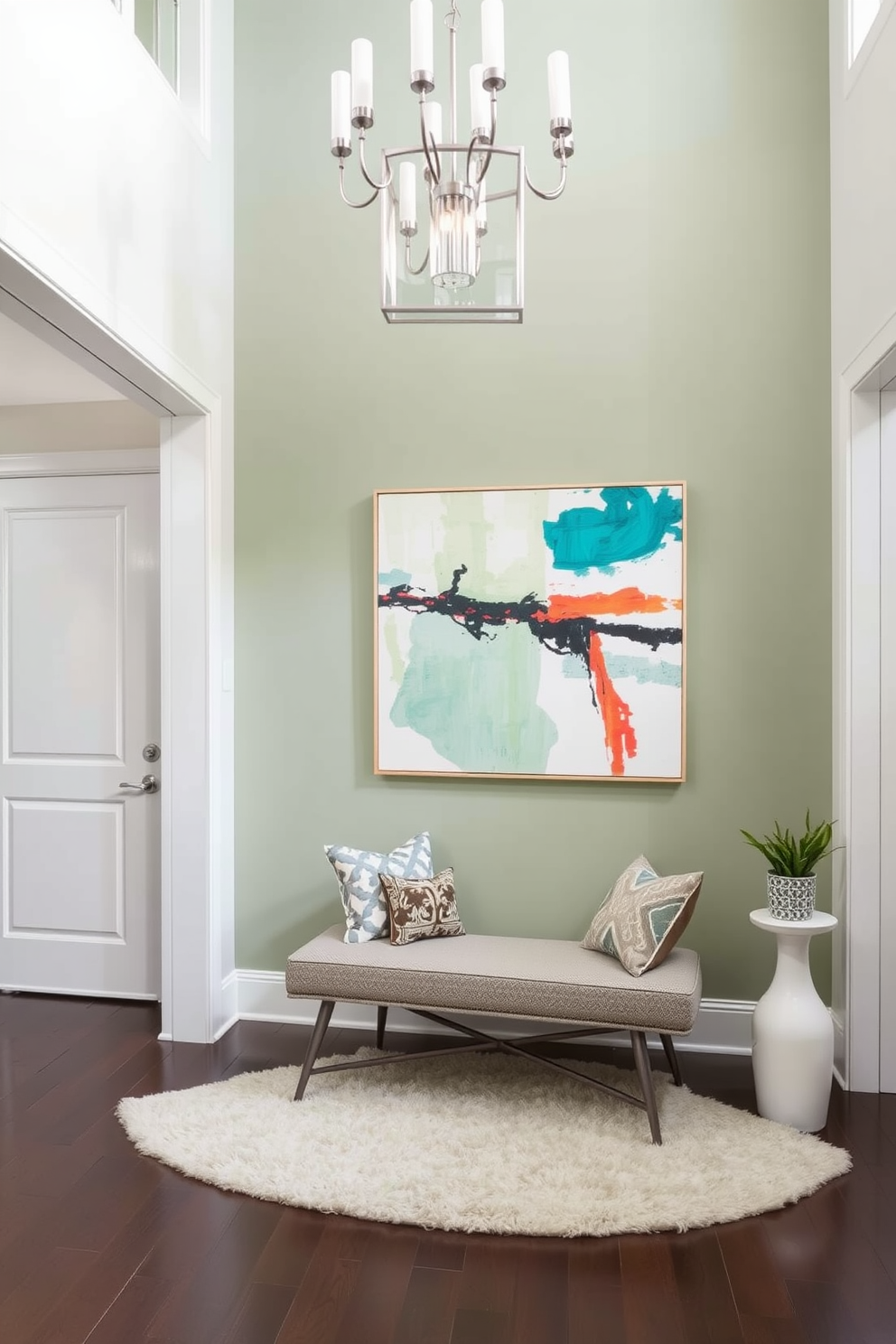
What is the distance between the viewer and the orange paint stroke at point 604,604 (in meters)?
3.28

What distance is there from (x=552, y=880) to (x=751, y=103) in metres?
2.82

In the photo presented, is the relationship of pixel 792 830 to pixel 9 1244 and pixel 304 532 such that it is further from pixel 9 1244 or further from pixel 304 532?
pixel 9 1244

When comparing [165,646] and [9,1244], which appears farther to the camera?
[165,646]

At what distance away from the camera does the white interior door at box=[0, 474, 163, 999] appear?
3.75m

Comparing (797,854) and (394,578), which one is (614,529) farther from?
(797,854)

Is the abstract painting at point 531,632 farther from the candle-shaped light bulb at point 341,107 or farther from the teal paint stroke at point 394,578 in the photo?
the candle-shaped light bulb at point 341,107

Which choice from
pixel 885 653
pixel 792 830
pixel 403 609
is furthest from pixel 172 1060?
pixel 885 653

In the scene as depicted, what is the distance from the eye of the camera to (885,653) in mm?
3004

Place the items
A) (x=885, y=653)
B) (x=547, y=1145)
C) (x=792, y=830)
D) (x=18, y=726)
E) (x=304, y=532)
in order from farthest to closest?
(x=18, y=726) < (x=304, y=532) < (x=792, y=830) < (x=885, y=653) < (x=547, y=1145)

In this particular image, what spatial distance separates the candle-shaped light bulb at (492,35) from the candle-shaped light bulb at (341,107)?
35 cm

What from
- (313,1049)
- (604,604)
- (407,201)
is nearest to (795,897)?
(604,604)

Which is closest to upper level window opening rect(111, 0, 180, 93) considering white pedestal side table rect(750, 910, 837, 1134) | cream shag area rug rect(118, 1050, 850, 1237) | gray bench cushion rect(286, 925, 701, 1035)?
gray bench cushion rect(286, 925, 701, 1035)

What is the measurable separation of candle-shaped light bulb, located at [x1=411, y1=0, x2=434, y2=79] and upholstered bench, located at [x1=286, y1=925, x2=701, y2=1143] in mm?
2293

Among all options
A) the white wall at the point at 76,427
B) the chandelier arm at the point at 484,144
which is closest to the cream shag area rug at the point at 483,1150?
the chandelier arm at the point at 484,144
